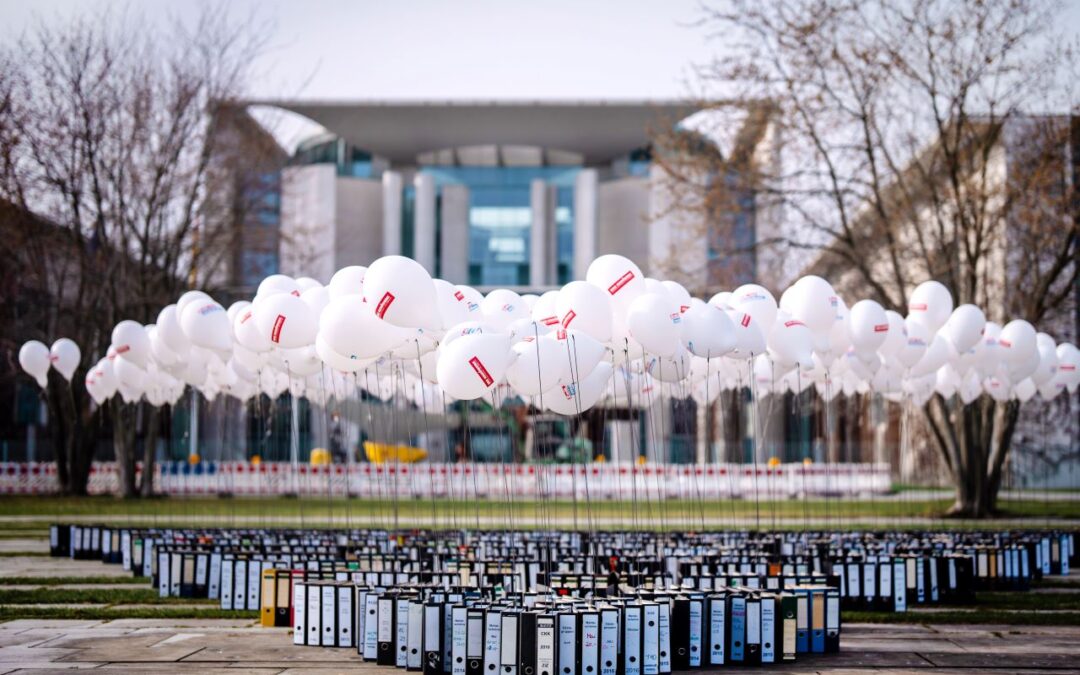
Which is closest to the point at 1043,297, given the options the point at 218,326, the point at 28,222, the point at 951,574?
the point at 951,574

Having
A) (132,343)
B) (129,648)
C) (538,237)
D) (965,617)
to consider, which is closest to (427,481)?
(132,343)

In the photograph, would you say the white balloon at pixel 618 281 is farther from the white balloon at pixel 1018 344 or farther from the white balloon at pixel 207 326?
the white balloon at pixel 1018 344

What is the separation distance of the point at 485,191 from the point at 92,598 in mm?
54391

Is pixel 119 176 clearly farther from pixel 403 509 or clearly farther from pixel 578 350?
pixel 578 350

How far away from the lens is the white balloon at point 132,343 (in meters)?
18.3

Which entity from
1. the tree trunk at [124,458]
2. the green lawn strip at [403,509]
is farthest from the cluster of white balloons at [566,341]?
the tree trunk at [124,458]

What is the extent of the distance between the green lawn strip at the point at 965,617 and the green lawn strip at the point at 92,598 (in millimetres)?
7670

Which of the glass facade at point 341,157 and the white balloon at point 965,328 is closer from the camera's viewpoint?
the white balloon at point 965,328

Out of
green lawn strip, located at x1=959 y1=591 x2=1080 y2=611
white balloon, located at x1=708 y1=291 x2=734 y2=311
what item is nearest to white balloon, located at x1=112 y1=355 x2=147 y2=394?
white balloon, located at x1=708 y1=291 x2=734 y2=311

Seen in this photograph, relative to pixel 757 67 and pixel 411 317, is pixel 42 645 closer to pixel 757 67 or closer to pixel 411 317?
pixel 411 317

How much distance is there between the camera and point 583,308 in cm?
1153

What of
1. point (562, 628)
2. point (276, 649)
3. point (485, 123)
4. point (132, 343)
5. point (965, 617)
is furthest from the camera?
point (485, 123)

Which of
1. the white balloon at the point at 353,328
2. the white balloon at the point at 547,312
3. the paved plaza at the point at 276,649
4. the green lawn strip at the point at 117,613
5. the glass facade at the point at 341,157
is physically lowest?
the green lawn strip at the point at 117,613

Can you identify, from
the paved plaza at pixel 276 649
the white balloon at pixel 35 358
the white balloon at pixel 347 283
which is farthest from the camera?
the white balloon at pixel 35 358
